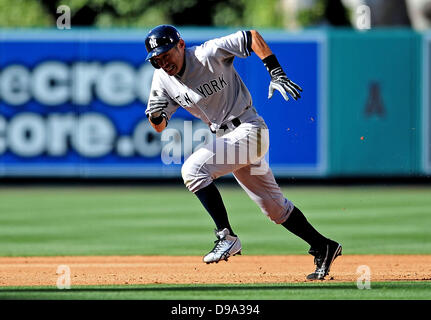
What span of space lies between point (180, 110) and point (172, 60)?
413 inches

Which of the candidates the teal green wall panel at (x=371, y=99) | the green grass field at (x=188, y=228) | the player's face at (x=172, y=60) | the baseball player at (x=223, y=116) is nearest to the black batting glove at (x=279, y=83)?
the baseball player at (x=223, y=116)

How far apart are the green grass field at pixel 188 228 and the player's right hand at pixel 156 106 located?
1.25 m

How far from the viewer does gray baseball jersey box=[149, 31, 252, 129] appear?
22.9 feet

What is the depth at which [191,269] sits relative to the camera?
805cm

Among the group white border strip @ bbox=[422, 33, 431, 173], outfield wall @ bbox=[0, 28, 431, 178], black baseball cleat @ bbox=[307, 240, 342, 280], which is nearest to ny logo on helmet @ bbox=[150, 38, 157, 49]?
black baseball cleat @ bbox=[307, 240, 342, 280]

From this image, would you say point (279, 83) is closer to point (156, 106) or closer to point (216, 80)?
point (216, 80)

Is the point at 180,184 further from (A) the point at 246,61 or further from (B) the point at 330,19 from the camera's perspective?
(B) the point at 330,19

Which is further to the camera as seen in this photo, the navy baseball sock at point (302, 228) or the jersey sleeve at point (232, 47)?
the navy baseball sock at point (302, 228)

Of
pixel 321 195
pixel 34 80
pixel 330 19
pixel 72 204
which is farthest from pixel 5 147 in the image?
pixel 330 19

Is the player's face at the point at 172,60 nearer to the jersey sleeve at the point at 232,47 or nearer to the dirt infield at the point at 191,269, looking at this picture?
the jersey sleeve at the point at 232,47

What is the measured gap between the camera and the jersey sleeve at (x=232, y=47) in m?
6.93

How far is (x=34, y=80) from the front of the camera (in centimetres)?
1753

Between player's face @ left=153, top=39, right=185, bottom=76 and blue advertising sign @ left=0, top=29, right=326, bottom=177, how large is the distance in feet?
33.8

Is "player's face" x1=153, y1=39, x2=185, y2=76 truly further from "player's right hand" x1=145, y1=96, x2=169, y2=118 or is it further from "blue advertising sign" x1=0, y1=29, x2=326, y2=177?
"blue advertising sign" x1=0, y1=29, x2=326, y2=177
